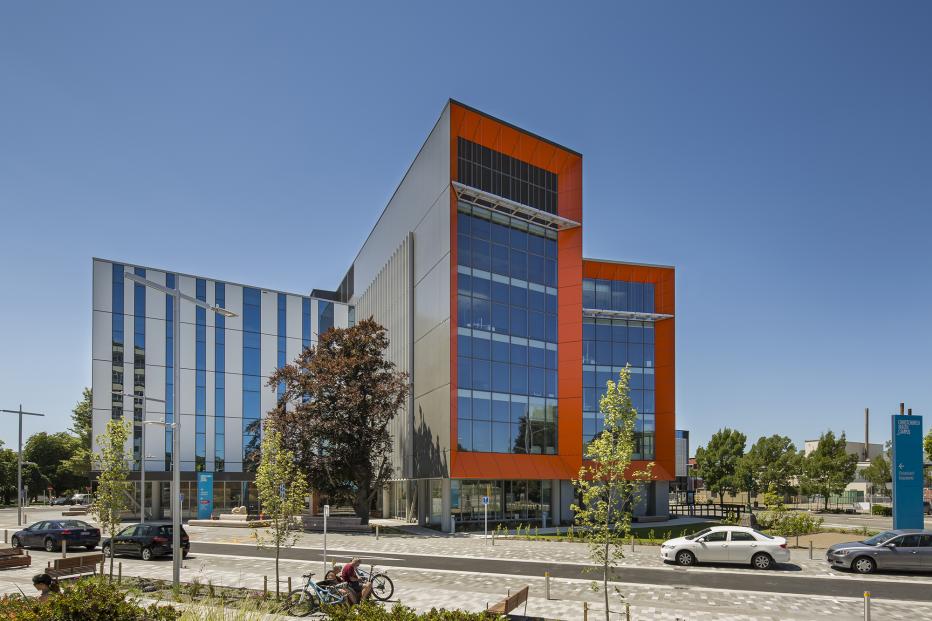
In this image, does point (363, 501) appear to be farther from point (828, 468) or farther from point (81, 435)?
point (81, 435)

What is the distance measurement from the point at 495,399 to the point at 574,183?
15.4 meters

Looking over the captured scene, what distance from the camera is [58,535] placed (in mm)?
31203

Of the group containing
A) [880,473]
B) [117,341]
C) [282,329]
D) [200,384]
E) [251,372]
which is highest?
[282,329]

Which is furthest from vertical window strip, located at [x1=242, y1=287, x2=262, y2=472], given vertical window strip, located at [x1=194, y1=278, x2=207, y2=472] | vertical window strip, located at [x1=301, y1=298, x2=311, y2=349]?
vertical window strip, located at [x1=301, y1=298, x2=311, y2=349]

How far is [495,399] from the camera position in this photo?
4306 cm

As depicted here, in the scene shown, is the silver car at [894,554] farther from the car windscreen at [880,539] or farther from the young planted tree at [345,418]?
the young planted tree at [345,418]

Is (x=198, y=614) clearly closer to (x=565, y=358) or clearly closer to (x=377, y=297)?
(x=565, y=358)

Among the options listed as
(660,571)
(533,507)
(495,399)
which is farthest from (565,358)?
(660,571)

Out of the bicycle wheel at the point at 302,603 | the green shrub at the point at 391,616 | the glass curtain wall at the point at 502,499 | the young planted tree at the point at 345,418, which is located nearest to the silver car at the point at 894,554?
the green shrub at the point at 391,616

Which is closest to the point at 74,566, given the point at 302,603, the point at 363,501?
the point at 302,603

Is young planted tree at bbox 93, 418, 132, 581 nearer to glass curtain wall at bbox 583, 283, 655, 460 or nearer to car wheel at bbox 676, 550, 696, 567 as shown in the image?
car wheel at bbox 676, 550, 696, 567

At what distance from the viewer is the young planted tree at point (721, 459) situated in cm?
6059

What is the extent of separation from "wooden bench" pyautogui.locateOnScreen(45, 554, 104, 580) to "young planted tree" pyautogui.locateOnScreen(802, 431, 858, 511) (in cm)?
6014

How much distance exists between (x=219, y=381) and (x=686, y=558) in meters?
43.0
